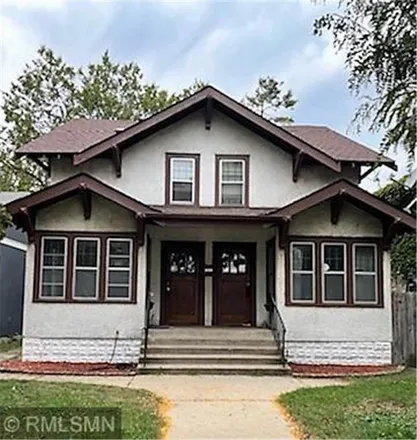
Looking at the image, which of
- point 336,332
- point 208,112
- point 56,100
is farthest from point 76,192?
point 56,100

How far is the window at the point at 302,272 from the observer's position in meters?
14.2

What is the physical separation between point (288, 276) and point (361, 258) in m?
1.74

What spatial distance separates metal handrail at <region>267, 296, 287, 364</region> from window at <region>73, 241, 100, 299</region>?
404 centimetres

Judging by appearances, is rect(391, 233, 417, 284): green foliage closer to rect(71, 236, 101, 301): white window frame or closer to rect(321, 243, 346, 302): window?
rect(321, 243, 346, 302): window

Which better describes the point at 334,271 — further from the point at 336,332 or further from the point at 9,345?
the point at 9,345

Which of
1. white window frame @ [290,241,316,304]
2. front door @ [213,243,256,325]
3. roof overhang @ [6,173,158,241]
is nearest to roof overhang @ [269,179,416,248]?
white window frame @ [290,241,316,304]

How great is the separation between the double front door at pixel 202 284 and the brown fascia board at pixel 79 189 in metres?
2.21

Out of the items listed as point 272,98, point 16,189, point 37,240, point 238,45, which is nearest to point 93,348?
point 37,240

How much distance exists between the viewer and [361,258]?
14422 millimetres

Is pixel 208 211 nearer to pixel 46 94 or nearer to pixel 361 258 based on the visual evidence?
pixel 361 258


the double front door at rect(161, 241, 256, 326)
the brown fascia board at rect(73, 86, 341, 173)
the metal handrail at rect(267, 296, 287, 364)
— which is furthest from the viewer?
the double front door at rect(161, 241, 256, 326)

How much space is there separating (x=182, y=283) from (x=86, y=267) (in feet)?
8.35

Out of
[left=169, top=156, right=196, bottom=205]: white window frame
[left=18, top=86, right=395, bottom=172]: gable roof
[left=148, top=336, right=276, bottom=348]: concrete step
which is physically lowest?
[left=148, top=336, right=276, bottom=348]: concrete step

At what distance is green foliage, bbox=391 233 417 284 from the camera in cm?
1820
